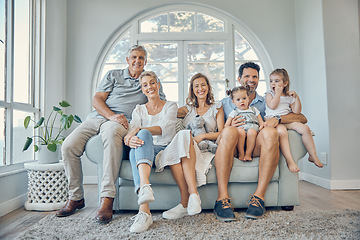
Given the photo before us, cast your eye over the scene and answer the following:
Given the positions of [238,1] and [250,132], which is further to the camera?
[238,1]

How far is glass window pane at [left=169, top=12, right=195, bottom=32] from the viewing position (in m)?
3.81

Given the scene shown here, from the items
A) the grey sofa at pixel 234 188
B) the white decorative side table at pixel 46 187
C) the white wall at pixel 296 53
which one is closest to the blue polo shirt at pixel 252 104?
the grey sofa at pixel 234 188

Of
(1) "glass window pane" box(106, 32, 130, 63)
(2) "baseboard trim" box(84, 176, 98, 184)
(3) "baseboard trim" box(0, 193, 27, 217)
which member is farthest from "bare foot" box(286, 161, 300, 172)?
(1) "glass window pane" box(106, 32, 130, 63)

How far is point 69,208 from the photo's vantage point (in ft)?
6.66

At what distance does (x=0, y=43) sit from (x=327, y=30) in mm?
3139

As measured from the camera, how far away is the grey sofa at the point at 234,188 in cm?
203

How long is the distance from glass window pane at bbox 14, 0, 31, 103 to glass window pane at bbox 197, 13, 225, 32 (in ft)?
6.55

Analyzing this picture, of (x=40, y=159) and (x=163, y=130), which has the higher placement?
(x=163, y=130)

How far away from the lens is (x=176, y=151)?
1.89 metres

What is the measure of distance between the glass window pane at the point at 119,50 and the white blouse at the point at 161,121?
1868 millimetres

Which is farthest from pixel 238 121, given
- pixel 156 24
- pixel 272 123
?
pixel 156 24

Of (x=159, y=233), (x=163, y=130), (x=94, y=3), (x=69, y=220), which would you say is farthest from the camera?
(x=94, y=3)

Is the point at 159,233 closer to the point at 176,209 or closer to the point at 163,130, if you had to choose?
the point at 176,209

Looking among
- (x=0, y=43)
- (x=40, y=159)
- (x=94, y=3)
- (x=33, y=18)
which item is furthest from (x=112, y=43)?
(x=40, y=159)
